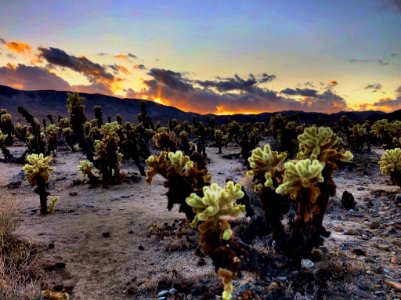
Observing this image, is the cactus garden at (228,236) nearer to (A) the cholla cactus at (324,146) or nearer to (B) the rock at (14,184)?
(A) the cholla cactus at (324,146)

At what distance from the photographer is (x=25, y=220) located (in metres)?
12.5

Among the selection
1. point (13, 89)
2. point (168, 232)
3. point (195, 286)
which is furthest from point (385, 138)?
point (13, 89)

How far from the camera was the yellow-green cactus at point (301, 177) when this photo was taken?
6340mm

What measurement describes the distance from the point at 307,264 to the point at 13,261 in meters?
6.76

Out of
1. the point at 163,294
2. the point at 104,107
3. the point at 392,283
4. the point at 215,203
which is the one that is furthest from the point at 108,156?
the point at 104,107

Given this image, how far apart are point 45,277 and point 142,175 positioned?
13096 millimetres

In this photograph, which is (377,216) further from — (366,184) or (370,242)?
(366,184)

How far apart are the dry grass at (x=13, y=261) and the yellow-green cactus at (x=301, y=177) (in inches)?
197

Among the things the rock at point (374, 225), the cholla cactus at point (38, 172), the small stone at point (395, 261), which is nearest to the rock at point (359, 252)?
the small stone at point (395, 261)

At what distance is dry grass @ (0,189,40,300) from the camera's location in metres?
6.50

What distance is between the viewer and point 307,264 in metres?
8.07

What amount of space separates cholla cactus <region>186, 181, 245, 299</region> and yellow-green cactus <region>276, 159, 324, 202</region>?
3.75ft

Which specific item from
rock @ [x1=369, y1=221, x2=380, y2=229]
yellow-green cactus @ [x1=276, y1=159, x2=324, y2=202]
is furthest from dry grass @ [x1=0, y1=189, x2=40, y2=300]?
rock @ [x1=369, y1=221, x2=380, y2=229]

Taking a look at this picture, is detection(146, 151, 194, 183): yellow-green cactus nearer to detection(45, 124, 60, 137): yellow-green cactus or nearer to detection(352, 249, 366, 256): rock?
detection(352, 249, 366, 256): rock
